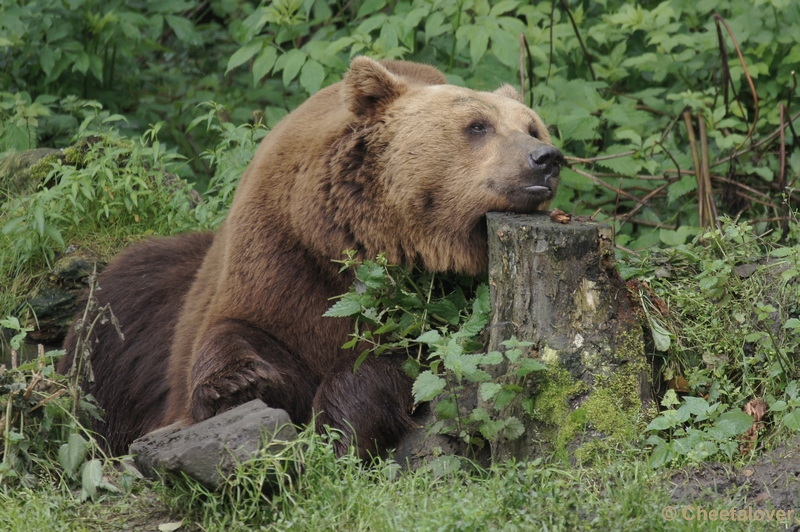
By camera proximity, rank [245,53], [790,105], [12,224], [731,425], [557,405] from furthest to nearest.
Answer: [790,105], [245,53], [12,224], [557,405], [731,425]

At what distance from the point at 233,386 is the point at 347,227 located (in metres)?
0.90

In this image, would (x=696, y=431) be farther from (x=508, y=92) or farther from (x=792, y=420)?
(x=508, y=92)

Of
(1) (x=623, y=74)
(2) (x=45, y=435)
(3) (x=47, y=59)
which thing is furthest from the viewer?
(1) (x=623, y=74)

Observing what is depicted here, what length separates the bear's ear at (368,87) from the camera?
170 inches

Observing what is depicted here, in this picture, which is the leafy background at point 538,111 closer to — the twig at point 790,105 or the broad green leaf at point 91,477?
the twig at point 790,105

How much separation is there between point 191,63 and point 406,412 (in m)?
6.63

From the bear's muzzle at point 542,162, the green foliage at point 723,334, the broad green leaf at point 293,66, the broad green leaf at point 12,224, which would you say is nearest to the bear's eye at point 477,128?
the bear's muzzle at point 542,162

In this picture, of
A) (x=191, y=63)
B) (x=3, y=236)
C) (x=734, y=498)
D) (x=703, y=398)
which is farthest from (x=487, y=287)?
(x=191, y=63)

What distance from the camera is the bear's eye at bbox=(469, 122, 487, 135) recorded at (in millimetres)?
4287

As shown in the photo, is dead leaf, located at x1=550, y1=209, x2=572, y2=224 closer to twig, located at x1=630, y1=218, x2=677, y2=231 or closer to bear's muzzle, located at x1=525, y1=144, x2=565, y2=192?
bear's muzzle, located at x1=525, y1=144, x2=565, y2=192

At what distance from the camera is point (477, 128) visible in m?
4.30

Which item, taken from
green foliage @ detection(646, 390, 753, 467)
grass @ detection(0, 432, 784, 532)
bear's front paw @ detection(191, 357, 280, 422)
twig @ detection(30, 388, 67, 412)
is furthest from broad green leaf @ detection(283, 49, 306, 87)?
green foliage @ detection(646, 390, 753, 467)

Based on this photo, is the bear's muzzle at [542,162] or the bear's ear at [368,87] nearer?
the bear's muzzle at [542,162]

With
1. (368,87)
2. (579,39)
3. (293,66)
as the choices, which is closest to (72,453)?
(368,87)
